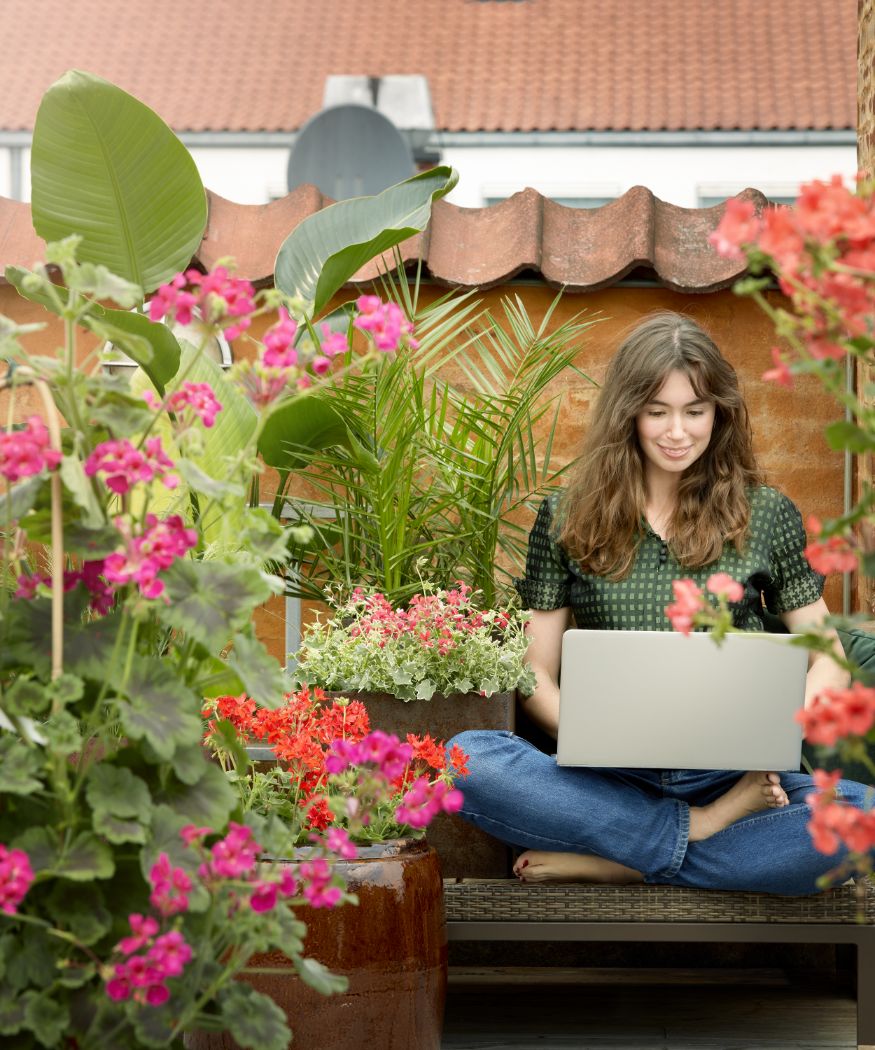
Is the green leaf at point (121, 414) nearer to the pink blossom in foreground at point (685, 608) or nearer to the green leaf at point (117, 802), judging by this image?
the green leaf at point (117, 802)

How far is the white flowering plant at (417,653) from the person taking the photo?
8.11ft

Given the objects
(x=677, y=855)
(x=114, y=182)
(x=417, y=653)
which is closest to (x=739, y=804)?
(x=677, y=855)

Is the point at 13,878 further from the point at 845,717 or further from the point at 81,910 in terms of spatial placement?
the point at 845,717

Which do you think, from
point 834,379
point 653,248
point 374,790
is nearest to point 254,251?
point 653,248

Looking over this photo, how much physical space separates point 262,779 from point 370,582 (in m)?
0.77

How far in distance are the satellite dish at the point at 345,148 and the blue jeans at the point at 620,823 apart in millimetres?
8711

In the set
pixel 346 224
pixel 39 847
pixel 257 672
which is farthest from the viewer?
pixel 346 224

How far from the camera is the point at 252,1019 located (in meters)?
1.41

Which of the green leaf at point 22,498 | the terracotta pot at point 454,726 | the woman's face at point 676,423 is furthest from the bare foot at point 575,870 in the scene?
the green leaf at point 22,498

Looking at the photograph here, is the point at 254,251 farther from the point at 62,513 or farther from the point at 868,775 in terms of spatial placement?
the point at 62,513

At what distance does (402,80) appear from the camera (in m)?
19.1

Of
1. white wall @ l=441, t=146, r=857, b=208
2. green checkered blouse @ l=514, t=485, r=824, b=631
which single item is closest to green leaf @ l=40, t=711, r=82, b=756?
green checkered blouse @ l=514, t=485, r=824, b=631

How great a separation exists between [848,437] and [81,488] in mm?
696

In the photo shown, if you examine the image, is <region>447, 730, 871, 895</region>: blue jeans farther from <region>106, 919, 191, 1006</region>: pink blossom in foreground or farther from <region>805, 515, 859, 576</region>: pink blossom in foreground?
<region>805, 515, 859, 576</region>: pink blossom in foreground
